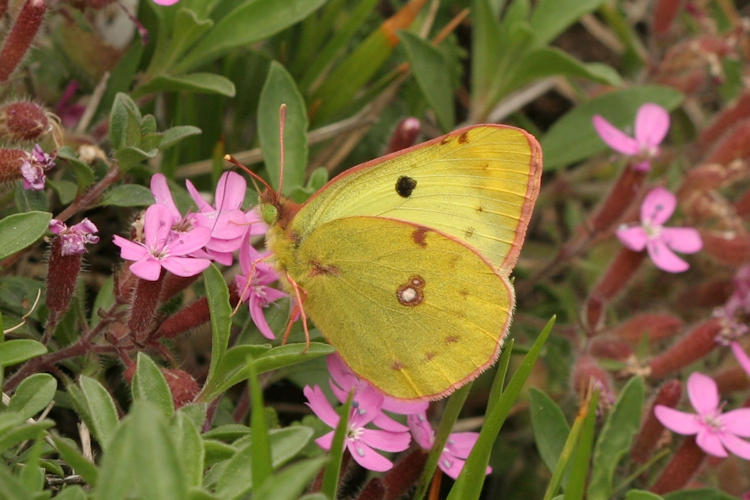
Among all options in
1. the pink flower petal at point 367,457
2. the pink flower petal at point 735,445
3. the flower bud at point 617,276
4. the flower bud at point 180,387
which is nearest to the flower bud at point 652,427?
the pink flower petal at point 735,445

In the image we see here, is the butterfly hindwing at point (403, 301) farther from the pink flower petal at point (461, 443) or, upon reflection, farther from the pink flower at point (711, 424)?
the pink flower at point (711, 424)

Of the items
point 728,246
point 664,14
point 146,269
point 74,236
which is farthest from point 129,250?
point 664,14

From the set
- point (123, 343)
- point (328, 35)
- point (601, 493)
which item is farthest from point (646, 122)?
point (123, 343)

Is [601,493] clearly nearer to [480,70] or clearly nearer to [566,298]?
[566,298]

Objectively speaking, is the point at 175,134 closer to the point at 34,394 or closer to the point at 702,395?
the point at 34,394

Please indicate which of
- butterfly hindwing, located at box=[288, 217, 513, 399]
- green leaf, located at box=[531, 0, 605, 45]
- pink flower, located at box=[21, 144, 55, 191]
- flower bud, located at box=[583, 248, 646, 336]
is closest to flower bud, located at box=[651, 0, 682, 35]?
green leaf, located at box=[531, 0, 605, 45]

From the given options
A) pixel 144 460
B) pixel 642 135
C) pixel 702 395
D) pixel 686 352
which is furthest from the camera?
Result: pixel 642 135
